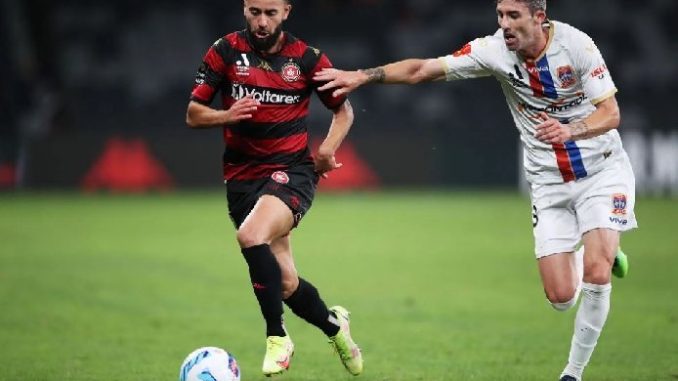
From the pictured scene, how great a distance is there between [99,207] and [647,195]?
9956mm

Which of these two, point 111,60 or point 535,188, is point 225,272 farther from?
point 111,60

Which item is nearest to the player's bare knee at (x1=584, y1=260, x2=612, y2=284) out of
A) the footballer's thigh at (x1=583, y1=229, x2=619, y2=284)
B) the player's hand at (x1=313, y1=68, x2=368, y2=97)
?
the footballer's thigh at (x1=583, y1=229, x2=619, y2=284)

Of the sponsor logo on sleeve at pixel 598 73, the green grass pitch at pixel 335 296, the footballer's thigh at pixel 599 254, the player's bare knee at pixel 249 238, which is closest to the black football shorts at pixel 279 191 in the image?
the player's bare knee at pixel 249 238

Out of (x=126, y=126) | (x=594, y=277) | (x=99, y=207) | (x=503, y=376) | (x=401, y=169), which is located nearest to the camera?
(x=594, y=277)

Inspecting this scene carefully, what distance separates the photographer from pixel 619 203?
740 centimetres

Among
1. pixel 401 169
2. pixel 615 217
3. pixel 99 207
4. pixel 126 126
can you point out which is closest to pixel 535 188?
pixel 615 217

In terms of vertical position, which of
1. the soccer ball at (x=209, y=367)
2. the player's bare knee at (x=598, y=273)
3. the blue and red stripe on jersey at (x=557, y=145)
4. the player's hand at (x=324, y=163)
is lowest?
the soccer ball at (x=209, y=367)

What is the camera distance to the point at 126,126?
2750cm

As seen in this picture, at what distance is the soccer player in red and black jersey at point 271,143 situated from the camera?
7184 millimetres

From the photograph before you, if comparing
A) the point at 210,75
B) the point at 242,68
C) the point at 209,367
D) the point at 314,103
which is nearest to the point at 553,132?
the point at 242,68

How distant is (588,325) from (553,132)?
119 cm

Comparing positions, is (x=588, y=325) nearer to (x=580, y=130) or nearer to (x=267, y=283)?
(x=580, y=130)

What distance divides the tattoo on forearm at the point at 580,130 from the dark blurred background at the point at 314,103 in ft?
55.5

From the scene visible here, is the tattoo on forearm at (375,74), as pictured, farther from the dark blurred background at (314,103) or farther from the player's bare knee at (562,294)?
the dark blurred background at (314,103)
